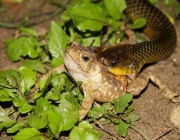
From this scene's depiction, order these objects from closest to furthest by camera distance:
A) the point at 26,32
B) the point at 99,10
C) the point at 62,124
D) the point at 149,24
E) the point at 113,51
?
the point at 62,124 < the point at 113,51 < the point at 99,10 < the point at 26,32 < the point at 149,24

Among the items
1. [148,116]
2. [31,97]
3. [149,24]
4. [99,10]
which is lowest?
[148,116]

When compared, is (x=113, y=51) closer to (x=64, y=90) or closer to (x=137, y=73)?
(x=137, y=73)

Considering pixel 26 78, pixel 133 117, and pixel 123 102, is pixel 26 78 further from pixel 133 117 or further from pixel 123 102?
pixel 133 117

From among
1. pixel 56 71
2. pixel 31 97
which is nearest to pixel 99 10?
pixel 56 71

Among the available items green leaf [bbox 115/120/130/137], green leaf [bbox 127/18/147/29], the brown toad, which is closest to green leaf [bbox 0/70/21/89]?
the brown toad

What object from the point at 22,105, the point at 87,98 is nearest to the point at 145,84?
the point at 87,98

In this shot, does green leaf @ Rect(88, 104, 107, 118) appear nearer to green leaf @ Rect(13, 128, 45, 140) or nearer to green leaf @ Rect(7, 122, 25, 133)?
green leaf @ Rect(13, 128, 45, 140)
